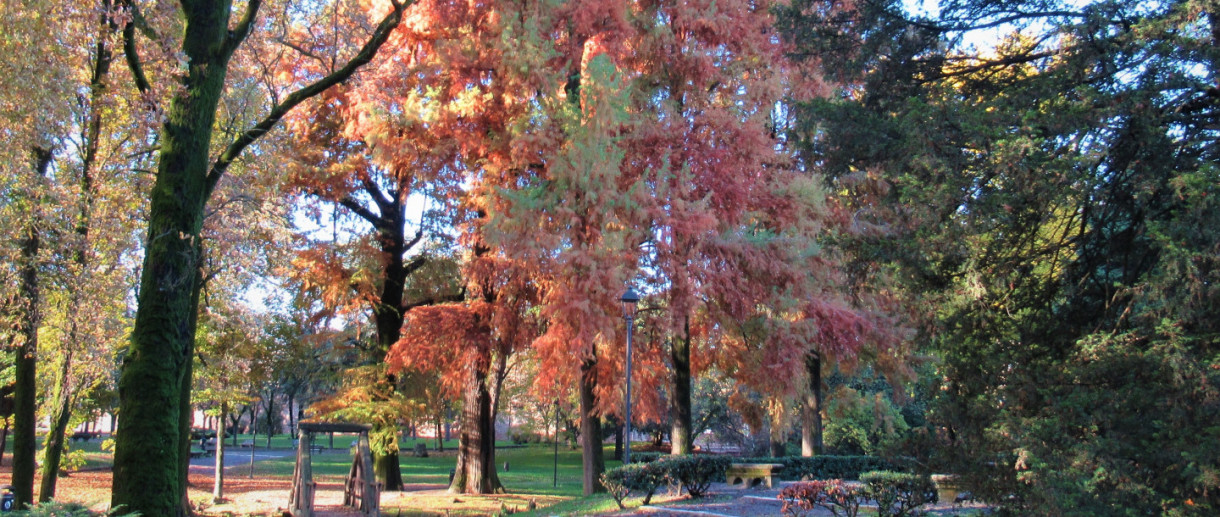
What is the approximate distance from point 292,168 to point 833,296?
1333 centimetres

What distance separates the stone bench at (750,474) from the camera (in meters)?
17.3

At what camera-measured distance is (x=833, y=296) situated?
2114 cm

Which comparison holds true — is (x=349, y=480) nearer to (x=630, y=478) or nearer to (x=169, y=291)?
(x=630, y=478)

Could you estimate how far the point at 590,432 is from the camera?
1791cm

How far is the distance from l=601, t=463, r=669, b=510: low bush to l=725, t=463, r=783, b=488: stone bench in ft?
14.5

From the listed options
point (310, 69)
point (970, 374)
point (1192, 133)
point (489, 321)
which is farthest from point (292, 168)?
point (1192, 133)

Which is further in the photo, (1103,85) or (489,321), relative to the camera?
(489,321)

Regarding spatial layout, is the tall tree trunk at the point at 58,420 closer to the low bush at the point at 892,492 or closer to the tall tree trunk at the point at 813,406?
the low bush at the point at 892,492

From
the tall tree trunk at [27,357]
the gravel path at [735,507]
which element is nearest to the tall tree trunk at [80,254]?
the tall tree trunk at [27,357]

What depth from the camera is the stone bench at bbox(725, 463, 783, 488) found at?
17.3m

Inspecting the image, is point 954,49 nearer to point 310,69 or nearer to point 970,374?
point 970,374

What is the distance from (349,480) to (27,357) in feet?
20.3

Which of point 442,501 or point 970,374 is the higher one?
point 970,374

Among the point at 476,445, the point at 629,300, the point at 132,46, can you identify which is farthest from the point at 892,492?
the point at 476,445
